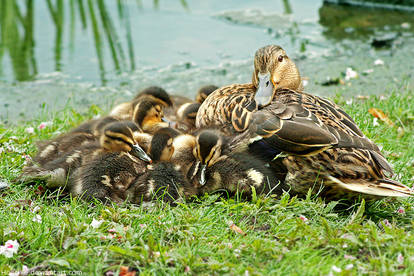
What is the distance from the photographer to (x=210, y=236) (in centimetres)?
303

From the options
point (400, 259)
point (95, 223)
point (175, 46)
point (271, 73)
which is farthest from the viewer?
point (175, 46)

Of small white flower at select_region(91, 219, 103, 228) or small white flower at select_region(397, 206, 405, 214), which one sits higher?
small white flower at select_region(91, 219, 103, 228)

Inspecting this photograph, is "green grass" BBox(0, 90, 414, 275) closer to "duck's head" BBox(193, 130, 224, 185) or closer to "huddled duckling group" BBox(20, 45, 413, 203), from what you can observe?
"huddled duckling group" BBox(20, 45, 413, 203)

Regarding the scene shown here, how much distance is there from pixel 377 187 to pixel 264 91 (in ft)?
3.74

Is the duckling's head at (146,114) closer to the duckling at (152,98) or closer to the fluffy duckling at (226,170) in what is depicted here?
the duckling at (152,98)

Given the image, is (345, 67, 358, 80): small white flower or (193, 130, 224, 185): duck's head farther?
(345, 67, 358, 80): small white flower

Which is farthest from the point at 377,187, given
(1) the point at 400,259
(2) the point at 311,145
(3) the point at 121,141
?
(3) the point at 121,141

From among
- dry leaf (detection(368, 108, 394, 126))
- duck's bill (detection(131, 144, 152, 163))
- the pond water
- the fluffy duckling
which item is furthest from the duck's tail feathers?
the pond water

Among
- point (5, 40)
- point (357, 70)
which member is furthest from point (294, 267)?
point (5, 40)

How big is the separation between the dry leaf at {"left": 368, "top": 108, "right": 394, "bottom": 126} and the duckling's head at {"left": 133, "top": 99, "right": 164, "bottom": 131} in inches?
81.5

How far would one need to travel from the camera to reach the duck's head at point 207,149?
357cm

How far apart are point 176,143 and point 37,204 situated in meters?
1.05

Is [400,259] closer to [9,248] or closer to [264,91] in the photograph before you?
[264,91]

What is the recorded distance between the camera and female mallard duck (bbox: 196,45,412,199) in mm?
3352
